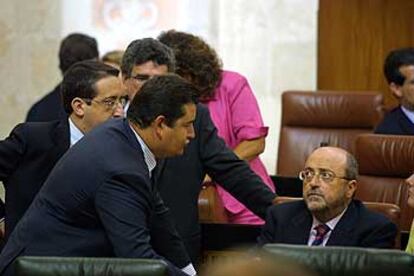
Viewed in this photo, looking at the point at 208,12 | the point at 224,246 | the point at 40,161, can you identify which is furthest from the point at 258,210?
the point at 208,12

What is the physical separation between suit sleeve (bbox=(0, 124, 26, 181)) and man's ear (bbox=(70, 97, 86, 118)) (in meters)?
0.19

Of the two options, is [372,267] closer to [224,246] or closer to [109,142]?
[109,142]

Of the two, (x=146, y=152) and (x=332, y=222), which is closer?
(x=146, y=152)

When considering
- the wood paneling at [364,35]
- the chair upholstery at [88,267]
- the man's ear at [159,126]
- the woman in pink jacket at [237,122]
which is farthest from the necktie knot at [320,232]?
the wood paneling at [364,35]

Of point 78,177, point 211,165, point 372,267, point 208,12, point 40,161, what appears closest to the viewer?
point 372,267

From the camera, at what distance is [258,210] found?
4.18m

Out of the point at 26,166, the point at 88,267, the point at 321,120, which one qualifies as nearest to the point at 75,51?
the point at 321,120

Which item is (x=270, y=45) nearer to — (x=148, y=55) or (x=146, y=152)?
(x=148, y=55)

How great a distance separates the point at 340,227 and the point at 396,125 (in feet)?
5.27

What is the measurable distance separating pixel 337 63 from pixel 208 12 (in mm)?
938

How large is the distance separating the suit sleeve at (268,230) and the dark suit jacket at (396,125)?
1.55 m

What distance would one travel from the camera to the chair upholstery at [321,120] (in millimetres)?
6258

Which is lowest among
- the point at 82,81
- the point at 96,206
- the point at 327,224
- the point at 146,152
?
the point at 327,224

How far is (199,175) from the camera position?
4.11 meters
